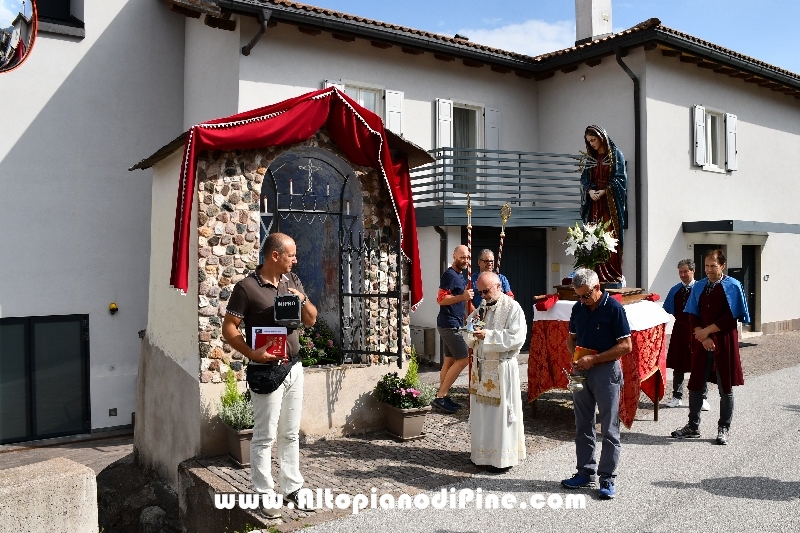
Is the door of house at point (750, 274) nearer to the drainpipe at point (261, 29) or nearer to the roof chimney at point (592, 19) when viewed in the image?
the roof chimney at point (592, 19)

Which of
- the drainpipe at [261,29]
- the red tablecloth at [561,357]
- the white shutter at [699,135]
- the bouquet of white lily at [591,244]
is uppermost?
the drainpipe at [261,29]

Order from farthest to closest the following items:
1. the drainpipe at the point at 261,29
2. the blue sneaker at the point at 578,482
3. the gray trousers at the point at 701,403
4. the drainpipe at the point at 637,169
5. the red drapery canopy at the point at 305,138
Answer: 1. the drainpipe at the point at 637,169
2. the drainpipe at the point at 261,29
3. the gray trousers at the point at 701,403
4. the red drapery canopy at the point at 305,138
5. the blue sneaker at the point at 578,482

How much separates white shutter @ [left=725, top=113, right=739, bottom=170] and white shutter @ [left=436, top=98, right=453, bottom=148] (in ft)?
20.8

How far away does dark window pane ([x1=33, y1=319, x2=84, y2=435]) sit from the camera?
12.2 m

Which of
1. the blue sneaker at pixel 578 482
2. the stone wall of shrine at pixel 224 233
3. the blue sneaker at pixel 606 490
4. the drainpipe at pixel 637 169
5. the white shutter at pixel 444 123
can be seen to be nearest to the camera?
the blue sneaker at pixel 606 490

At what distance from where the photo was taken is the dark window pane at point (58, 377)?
39.9 feet

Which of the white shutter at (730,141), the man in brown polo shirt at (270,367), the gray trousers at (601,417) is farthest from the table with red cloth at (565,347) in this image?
the white shutter at (730,141)

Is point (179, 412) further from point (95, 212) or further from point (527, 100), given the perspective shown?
point (527, 100)

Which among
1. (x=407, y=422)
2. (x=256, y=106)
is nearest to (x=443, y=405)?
(x=407, y=422)

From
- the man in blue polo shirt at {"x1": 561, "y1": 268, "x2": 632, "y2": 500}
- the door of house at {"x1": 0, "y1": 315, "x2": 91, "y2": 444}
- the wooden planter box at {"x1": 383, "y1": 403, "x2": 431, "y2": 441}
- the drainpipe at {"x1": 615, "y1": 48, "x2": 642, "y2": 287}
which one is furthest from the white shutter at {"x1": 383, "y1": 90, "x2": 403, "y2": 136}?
the man in blue polo shirt at {"x1": 561, "y1": 268, "x2": 632, "y2": 500}

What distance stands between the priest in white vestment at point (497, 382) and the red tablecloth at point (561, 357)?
151 cm

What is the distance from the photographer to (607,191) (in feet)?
27.7

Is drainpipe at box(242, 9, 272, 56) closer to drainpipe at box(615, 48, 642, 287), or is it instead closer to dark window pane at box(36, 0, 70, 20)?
dark window pane at box(36, 0, 70, 20)

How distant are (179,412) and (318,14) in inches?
279
